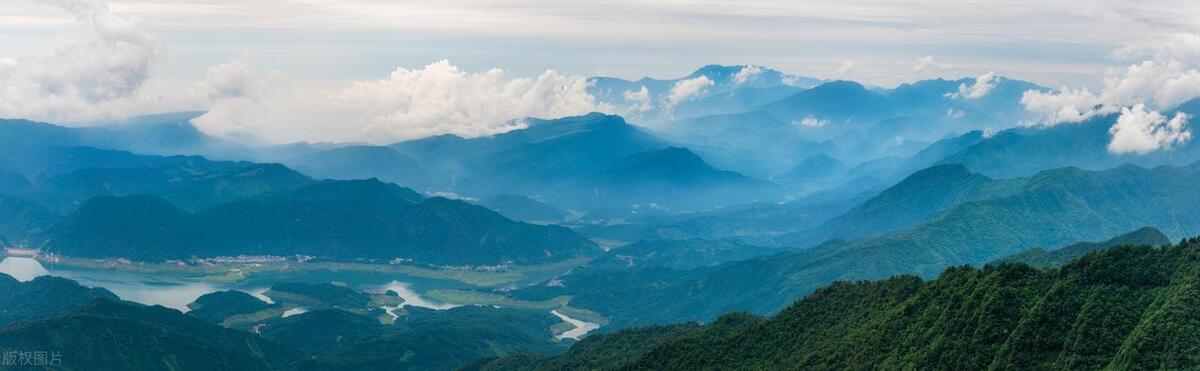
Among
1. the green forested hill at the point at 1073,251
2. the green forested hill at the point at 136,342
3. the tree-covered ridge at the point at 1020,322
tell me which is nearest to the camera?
the tree-covered ridge at the point at 1020,322

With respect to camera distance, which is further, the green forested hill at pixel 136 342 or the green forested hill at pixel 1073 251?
the green forested hill at pixel 136 342

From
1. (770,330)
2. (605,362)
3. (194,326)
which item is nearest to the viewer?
(770,330)

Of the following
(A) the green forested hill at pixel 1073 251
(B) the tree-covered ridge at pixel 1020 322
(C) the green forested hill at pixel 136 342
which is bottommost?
(C) the green forested hill at pixel 136 342

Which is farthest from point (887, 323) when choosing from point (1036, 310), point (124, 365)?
point (124, 365)

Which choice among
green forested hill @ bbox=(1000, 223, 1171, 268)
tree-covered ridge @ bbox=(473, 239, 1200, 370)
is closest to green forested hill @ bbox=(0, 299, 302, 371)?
tree-covered ridge @ bbox=(473, 239, 1200, 370)

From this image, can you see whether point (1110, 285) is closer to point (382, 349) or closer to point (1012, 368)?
point (1012, 368)

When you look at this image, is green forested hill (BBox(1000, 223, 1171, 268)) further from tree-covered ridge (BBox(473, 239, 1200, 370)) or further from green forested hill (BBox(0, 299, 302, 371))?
green forested hill (BBox(0, 299, 302, 371))

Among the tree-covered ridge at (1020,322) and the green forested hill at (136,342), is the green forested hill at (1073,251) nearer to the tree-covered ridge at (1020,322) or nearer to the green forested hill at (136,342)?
the tree-covered ridge at (1020,322)

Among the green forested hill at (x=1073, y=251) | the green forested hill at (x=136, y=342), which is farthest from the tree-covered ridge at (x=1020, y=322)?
the green forested hill at (x=136, y=342)
